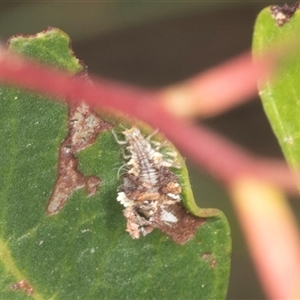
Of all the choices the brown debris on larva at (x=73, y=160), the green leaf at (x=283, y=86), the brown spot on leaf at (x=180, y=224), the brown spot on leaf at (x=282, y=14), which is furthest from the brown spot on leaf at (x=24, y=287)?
the brown spot on leaf at (x=282, y=14)

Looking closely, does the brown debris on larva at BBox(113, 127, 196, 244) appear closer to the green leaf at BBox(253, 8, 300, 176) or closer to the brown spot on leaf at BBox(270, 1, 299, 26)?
the green leaf at BBox(253, 8, 300, 176)

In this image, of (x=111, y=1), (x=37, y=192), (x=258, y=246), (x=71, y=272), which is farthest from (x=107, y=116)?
(x=111, y=1)

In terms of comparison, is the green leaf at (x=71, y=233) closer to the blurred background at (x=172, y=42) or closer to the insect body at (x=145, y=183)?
the insect body at (x=145, y=183)

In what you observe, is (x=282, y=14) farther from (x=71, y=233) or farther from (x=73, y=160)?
(x=71, y=233)

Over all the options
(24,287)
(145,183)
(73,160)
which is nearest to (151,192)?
(145,183)

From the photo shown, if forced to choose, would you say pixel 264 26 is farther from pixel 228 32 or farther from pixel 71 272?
pixel 228 32
